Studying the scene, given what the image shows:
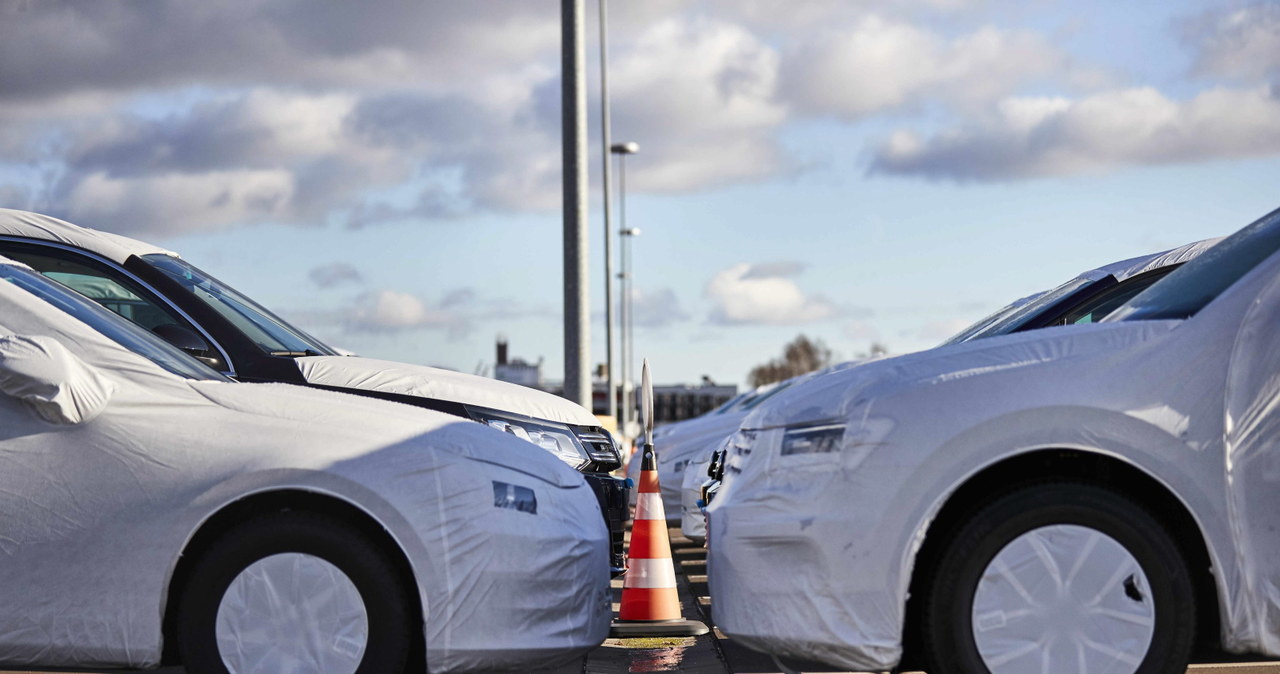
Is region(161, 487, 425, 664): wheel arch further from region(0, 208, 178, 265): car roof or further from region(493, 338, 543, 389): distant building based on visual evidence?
region(493, 338, 543, 389): distant building

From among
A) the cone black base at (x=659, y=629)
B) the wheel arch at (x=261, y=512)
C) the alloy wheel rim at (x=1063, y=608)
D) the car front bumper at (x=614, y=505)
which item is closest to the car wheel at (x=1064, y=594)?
the alloy wheel rim at (x=1063, y=608)

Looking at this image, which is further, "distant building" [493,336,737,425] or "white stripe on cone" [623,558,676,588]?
"distant building" [493,336,737,425]

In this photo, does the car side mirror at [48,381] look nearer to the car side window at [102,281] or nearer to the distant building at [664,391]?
the car side window at [102,281]

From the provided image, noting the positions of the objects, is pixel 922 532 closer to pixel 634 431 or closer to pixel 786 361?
pixel 634 431

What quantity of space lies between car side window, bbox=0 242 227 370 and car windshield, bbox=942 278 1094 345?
388 cm

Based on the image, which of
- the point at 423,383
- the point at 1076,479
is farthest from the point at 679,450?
the point at 1076,479

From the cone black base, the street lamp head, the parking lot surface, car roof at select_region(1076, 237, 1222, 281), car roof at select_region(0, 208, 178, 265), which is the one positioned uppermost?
the street lamp head

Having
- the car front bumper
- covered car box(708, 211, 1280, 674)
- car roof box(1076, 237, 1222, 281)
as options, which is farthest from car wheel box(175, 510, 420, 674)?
car roof box(1076, 237, 1222, 281)

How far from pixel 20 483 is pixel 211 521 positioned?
602 millimetres

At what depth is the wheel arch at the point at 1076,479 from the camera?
13.1 ft

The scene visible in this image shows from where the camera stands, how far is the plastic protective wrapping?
6.42 meters

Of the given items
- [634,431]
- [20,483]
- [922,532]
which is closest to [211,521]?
[20,483]

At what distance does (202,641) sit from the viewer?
409 cm

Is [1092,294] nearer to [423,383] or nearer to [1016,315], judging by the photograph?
[1016,315]
